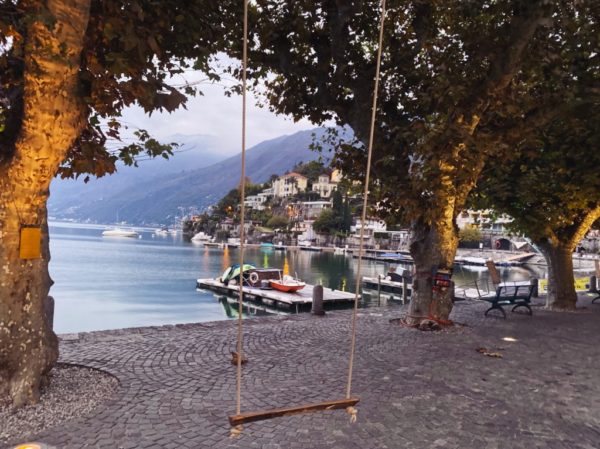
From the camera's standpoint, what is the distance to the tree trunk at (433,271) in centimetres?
1110

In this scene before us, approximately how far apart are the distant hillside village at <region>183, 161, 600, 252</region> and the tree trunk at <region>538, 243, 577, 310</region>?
78554 mm

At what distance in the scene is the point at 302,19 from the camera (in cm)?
963

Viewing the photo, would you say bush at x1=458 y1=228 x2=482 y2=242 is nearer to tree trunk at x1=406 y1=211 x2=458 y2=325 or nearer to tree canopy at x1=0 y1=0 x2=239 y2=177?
tree trunk at x1=406 y1=211 x2=458 y2=325

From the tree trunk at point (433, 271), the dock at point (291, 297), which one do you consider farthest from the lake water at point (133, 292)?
the tree trunk at point (433, 271)

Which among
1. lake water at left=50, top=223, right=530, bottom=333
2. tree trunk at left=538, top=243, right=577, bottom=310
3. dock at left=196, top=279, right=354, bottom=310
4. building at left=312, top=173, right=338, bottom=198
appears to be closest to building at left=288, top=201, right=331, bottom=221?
building at left=312, top=173, right=338, bottom=198

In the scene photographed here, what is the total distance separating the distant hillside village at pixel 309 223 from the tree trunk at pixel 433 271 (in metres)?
83.0

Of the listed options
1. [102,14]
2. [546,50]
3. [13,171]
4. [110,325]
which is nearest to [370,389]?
[13,171]

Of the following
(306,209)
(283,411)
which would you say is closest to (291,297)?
(283,411)

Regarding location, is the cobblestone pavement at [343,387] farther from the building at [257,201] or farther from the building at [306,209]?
the building at [257,201]

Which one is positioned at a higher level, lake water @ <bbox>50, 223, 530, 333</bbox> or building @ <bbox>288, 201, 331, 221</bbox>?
building @ <bbox>288, 201, 331, 221</bbox>

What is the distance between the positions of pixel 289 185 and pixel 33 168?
144498 millimetres

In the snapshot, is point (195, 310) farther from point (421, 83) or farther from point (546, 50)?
point (546, 50)

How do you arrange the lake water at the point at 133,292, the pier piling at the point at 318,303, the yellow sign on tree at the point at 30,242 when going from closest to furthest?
the yellow sign on tree at the point at 30,242 → the pier piling at the point at 318,303 → the lake water at the point at 133,292

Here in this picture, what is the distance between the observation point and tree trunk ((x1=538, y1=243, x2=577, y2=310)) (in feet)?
49.1
